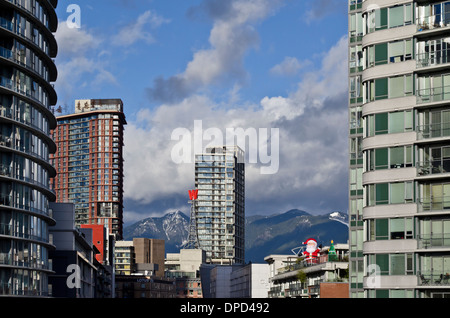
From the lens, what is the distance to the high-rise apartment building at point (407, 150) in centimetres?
6419

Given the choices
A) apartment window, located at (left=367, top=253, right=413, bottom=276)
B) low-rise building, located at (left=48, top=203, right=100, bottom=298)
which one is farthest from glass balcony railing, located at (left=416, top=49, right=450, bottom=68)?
low-rise building, located at (left=48, top=203, right=100, bottom=298)

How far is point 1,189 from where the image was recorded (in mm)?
101688

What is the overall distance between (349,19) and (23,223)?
5240 cm

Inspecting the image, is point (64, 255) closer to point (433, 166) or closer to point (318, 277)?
point (318, 277)

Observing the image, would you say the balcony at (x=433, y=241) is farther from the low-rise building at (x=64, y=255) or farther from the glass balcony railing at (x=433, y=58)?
the low-rise building at (x=64, y=255)

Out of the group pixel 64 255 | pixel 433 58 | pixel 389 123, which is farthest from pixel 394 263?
pixel 64 255

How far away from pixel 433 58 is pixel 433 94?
3.28 metres

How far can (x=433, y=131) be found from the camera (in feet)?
216

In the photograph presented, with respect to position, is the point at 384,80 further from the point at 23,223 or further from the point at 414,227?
the point at 23,223

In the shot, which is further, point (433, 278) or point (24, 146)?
point (24, 146)

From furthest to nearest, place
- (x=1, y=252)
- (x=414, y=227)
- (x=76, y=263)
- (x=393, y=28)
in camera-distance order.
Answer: (x=76, y=263) < (x=1, y=252) < (x=393, y=28) < (x=414, y=227)

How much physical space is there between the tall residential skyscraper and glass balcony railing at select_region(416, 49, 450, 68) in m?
56.6
